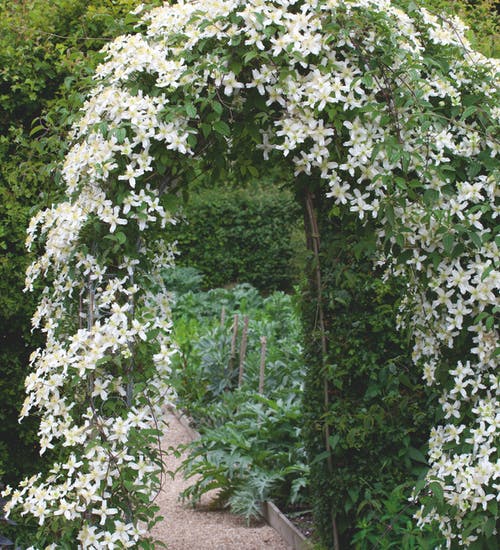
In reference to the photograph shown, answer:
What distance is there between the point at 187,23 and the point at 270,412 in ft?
10.2

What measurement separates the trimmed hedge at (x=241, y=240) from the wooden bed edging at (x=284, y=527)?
284 inches

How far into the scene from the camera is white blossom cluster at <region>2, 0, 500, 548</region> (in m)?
2.54

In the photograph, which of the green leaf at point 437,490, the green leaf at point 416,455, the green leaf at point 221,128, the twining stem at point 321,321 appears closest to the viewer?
the green leaf at point 437,490

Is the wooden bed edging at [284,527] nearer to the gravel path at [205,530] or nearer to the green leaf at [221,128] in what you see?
the gravel path at [205,530]

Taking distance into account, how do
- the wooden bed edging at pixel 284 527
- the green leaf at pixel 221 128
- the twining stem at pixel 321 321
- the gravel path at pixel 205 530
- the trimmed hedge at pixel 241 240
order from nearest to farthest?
the green leaf at pixel 221 128 < the twining stem at pixel 321 321 < the wooden bed edging at pixel 284 527 < the gravel path at pixel 205 530 < the trimmed hedge at pixel 241 240

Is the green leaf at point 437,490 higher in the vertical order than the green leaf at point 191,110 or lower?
lower

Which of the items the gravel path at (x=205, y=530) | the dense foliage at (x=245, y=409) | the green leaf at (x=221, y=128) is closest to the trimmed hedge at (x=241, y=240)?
the dense foliage at (x=245, y=409)

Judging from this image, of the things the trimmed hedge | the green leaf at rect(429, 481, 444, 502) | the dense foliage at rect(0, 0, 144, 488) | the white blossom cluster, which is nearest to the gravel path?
the dense foliage at rect(0, 0, 144, 488)

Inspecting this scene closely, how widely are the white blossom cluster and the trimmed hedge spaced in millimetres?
9094

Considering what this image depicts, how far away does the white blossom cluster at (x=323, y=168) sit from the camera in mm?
2535

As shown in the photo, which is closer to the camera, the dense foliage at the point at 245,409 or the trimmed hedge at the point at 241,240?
the dense foliage at the point at 245,409

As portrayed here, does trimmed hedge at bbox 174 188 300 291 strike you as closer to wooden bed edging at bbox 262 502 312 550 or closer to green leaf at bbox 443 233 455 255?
wooden bed edging at bbox 262 502 312 550

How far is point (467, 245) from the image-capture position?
259cm

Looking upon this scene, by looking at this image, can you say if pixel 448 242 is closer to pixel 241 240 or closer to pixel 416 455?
pixel 416 455
